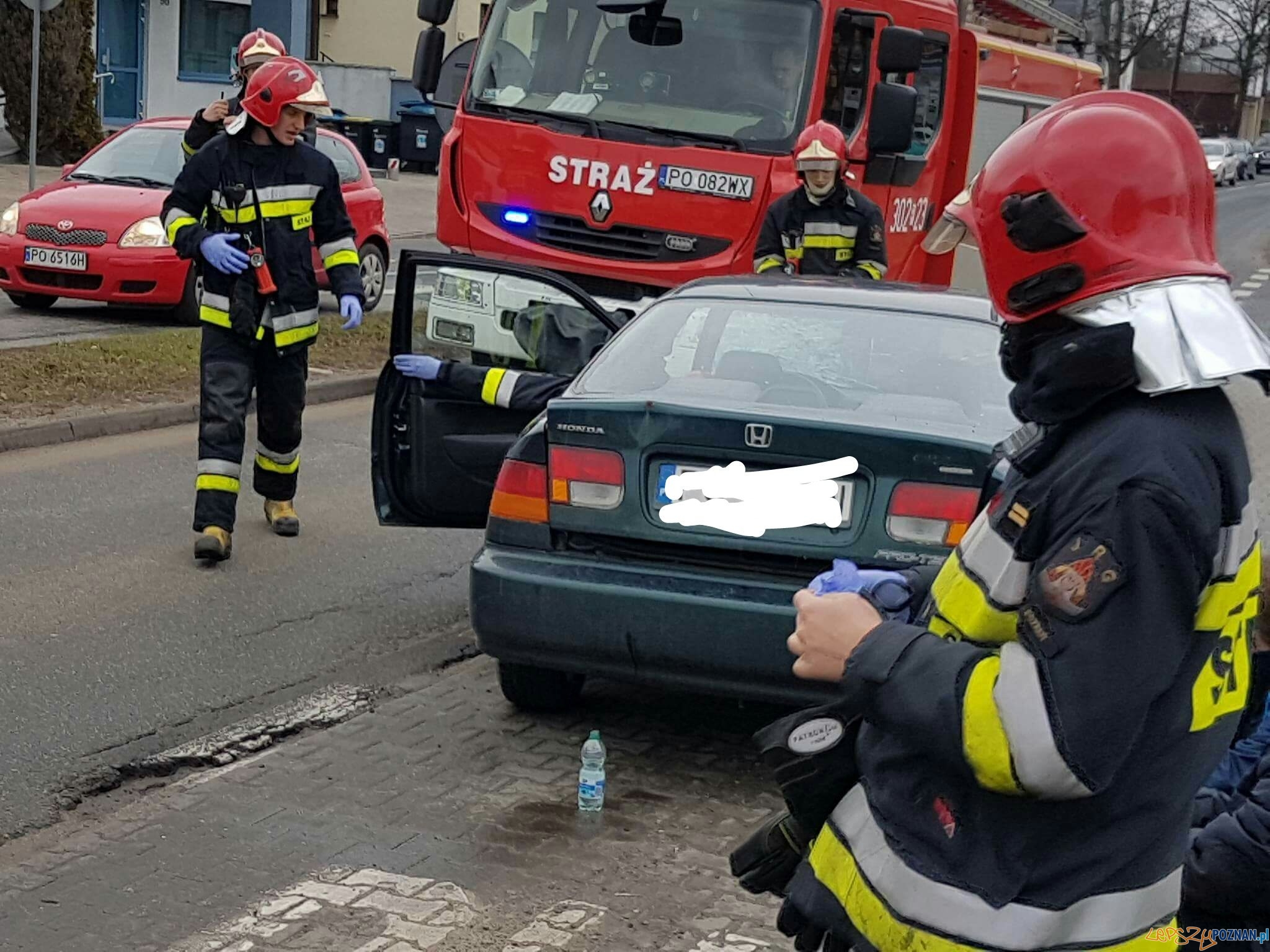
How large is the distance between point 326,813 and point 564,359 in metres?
2.15

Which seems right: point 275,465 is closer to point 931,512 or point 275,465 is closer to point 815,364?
point 815,364

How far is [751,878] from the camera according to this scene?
94.8 inches

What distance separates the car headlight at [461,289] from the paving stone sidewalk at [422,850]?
56.3 inches

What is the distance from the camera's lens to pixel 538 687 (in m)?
5.73

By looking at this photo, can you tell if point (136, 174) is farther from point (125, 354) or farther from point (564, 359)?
point (564, 359)

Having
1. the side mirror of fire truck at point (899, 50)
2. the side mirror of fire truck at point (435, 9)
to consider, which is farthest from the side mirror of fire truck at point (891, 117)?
the side mirror of fire truck at point (435, 9)

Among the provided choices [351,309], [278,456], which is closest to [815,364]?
[351,309]

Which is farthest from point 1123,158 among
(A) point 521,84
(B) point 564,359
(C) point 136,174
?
(C) point 136,174

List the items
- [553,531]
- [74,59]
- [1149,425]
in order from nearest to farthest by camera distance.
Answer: [1149,425]
[553,531]
[74,59]

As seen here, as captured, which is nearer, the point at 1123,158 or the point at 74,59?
the point at 1123,158

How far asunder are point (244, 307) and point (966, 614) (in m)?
6.05

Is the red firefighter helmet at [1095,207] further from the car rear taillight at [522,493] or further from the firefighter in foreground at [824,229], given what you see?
the firefighter in foreground at [824,229]

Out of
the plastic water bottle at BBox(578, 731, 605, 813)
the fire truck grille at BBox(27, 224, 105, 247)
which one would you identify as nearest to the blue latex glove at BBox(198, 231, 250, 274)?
the plastic water bottle at BBox(578, 731, 605, 813)

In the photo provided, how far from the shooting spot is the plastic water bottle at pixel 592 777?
193 inches
